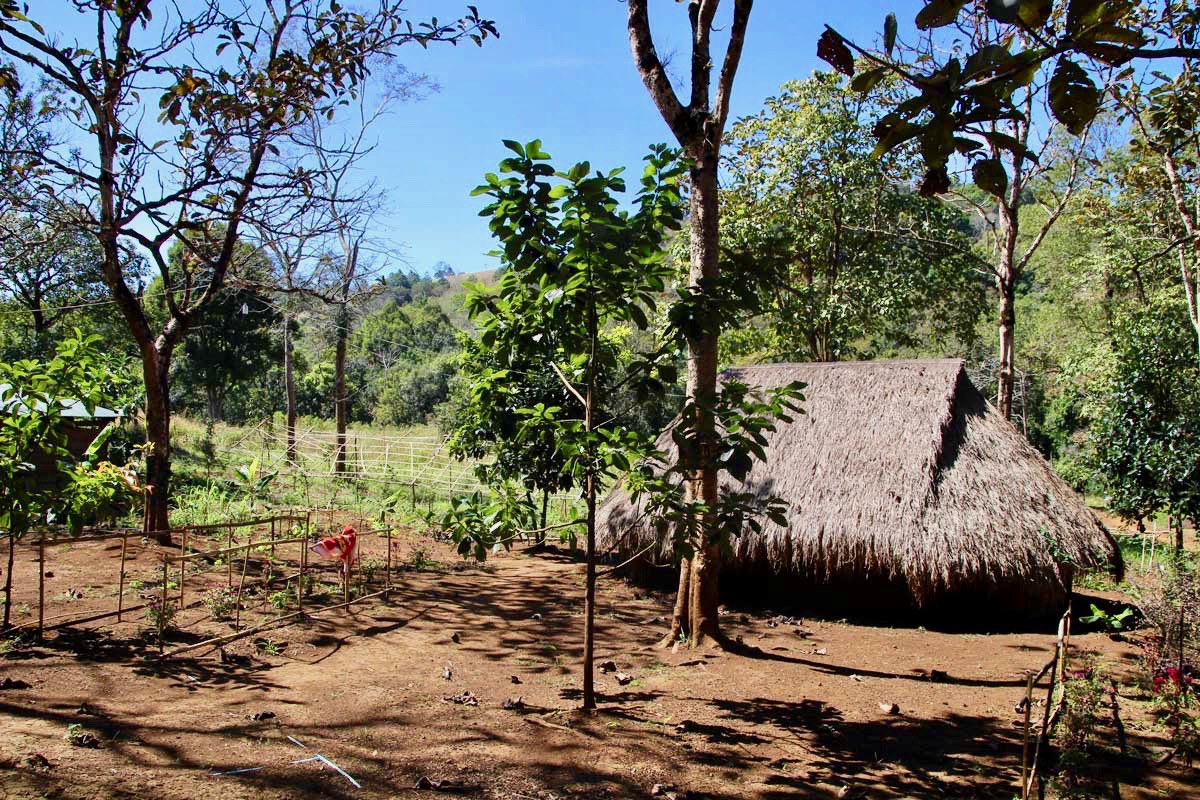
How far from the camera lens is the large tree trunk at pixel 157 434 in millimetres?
8422

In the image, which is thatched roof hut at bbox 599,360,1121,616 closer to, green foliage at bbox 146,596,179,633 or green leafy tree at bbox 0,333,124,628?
green foliage at bbox 146,596,179,633

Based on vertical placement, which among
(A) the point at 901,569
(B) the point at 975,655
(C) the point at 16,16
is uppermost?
(C) the point at 16,16

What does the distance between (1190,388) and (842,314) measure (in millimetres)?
5265

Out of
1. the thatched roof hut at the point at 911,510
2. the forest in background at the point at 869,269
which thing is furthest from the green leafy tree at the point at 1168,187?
the thatched roof hut at the point at 911,510

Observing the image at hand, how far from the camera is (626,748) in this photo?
14.1ft

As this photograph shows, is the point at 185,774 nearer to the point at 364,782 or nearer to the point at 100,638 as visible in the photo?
the point at 364,782

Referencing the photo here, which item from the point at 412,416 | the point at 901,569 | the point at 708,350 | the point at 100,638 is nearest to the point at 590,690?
the point at 708,350

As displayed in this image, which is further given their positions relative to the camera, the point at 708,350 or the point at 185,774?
the point at 708,350

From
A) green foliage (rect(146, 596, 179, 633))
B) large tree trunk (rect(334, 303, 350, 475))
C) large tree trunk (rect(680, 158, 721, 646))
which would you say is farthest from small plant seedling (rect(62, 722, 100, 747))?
large tree trunk (rect(334, 303, 350, 475))

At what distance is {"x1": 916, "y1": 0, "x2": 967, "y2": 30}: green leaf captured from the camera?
1574mm

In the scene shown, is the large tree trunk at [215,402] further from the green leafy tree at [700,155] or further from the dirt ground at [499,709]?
the green leafy tree at [700,155]

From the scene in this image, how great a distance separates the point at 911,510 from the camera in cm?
791

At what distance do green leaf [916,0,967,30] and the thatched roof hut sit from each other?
5.62 meters

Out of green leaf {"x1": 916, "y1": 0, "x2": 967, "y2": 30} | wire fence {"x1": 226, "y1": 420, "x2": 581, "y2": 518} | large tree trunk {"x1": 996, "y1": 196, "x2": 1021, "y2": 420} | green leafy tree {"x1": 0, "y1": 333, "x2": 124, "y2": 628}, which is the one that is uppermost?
large tree trunk {"x1": 996, "y1": 196, "x2": 1021, "y2": 420}
